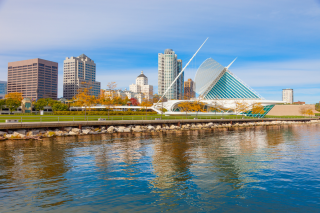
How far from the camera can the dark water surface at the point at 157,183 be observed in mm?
8312

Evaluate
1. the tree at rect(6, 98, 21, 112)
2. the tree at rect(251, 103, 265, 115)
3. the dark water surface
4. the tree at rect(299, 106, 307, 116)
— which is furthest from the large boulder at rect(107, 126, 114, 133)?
the tree at rect(299, 106, 307, 116)

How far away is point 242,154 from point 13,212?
14493 millimetres

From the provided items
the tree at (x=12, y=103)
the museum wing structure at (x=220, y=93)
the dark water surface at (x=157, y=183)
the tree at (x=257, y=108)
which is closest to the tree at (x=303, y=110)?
the museum wing structure at (x=220, y=93)

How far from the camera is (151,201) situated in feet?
28.3

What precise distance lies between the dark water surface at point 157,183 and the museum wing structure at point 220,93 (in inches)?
2651

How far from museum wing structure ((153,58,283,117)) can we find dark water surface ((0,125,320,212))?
221ft

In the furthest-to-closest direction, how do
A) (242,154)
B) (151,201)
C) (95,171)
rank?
(242,154)
(95,171)
(151,201)

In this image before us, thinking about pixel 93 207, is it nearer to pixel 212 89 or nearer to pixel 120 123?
pixel 120 123

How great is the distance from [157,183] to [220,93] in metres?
95.2

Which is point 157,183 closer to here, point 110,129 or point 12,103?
point 110,129

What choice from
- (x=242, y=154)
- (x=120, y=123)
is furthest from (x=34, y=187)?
(x=120, y=123)

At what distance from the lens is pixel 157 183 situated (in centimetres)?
1057

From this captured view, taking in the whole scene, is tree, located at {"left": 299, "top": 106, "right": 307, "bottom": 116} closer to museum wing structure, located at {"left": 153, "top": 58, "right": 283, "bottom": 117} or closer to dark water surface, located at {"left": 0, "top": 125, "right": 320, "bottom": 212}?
museum wing structure, located at {"left": 153, "top": 58, "right": 283, "bottom": 117}

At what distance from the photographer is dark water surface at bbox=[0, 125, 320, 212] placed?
8312 millimetres
